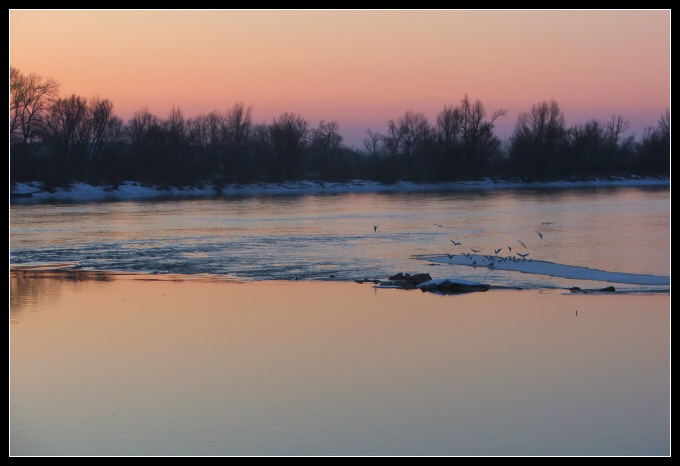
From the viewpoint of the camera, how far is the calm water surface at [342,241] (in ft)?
65.5

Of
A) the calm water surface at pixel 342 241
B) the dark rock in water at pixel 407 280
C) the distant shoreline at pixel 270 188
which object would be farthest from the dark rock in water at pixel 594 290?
the distant shoreline at pixel 270 188

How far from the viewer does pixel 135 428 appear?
8266mm

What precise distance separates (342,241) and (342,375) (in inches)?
671

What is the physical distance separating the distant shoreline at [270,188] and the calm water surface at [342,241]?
82.6 feet

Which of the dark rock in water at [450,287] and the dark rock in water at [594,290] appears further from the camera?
the dark rock in water at [450,287]

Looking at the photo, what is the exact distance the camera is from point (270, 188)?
86375 mm

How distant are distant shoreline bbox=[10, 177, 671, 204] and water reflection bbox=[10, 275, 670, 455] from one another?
50.8m

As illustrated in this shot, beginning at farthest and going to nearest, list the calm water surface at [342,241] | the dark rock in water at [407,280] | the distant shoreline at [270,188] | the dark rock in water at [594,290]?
the distant shoreline at [270,188]
the calm water surface at [342,241]
the dark rock in water at [407,280]
the dark rock in water at [594,290]

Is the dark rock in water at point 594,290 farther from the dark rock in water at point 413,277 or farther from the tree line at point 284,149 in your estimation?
the tree line at point 284,149

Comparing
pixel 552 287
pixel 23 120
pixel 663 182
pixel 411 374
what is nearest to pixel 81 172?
pixel 23 120

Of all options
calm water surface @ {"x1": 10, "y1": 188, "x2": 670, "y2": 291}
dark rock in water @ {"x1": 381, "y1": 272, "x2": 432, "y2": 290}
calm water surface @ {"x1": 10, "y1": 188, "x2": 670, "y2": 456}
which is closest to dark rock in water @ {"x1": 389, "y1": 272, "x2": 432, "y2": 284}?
dark rock in water @ {"x1": 381, "y1": 272, "x2": 432, "y2": 290}

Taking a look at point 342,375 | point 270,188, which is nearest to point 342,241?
point 342,375

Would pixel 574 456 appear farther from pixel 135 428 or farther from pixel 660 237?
pixel 660 237

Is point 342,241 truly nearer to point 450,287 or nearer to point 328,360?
point 450,287
